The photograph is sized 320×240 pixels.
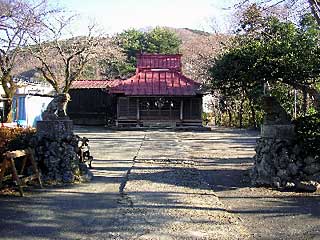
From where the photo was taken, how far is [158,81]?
98.8ft

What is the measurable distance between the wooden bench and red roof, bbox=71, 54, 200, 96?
20165mm

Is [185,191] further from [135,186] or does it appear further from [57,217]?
[57,217]

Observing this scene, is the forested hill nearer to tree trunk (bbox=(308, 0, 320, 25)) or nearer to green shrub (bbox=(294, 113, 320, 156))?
tree trunk (bbox=(308, 0, 320, 25))

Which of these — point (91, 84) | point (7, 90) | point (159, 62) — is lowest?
point (7, 90)

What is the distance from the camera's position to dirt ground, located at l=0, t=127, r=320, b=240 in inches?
221

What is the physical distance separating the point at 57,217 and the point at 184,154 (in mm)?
8425

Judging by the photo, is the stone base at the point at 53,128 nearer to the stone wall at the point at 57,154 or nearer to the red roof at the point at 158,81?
the stone wall at the point at 57,154

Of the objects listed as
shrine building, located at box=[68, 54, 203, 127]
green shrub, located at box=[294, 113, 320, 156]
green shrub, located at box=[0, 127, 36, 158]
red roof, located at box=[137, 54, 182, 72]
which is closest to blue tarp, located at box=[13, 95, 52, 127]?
shrine building, located at box=[68, 54, 203, 127]

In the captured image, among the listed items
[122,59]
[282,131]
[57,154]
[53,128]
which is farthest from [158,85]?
[282,131]

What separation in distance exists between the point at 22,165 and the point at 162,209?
3.53 meters

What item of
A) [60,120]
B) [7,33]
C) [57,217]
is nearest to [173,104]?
[7,33]

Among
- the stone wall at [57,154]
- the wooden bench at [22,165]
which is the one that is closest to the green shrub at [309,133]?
the stone wall at [57,154]

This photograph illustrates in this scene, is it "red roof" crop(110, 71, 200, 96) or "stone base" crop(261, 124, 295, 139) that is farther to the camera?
"red roof" crop(110, 71, 200, 96)

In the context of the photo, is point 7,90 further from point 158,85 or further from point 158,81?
point 158,81
